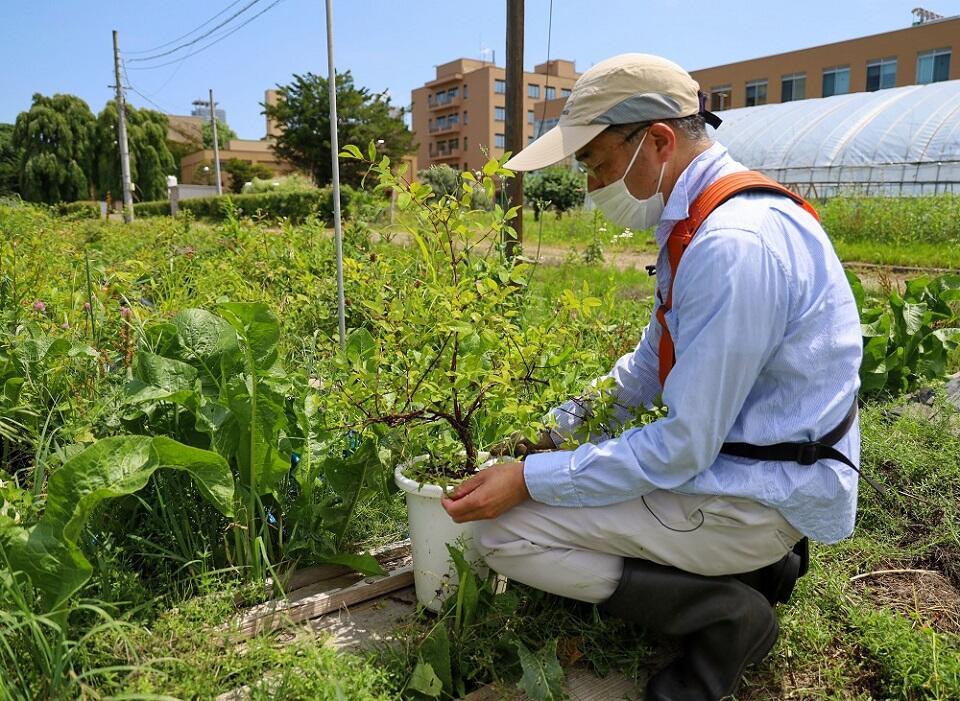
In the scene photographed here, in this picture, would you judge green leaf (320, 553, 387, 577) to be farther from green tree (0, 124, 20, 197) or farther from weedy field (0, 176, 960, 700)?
green tree (0, 124, 20, 197)

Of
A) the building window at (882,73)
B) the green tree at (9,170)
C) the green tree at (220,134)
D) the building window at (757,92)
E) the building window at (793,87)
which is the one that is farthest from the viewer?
the green tree at (220,134)

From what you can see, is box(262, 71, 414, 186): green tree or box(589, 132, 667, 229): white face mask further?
box(262, 71, 414, 186): green tree

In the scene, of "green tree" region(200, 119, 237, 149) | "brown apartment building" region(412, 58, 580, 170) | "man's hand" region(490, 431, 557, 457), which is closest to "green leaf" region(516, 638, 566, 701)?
"man's hand" region(490, 431, 557, 457)

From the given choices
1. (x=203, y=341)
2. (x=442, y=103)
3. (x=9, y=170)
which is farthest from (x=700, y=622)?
(x=442, y=103)

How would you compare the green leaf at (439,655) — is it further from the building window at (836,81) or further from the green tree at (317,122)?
the building window at (836,81)

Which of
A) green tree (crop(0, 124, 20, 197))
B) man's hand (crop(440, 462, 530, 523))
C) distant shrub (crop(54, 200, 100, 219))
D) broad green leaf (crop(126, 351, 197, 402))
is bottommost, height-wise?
man's hand (crop(440, 462, 530, 523))

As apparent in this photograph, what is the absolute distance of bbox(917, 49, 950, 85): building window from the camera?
34.0 metres

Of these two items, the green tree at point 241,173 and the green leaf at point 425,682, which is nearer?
the green leaf at point 425,682

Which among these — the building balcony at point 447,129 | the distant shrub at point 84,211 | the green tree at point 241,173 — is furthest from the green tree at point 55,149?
the building balcony at point 447,129

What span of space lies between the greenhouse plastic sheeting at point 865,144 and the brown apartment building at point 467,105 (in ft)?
139

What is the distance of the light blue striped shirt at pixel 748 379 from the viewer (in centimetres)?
147

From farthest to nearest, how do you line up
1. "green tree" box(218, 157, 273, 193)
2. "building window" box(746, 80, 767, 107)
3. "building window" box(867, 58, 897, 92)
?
"green tree" box(218, 157, 273, 193) → "building window" box(746, 80, 767, 107) → "building window" box(867, 58, 897, 92)

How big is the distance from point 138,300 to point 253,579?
1.91 meters

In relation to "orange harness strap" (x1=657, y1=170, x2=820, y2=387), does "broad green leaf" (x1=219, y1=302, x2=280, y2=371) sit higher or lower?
lower
